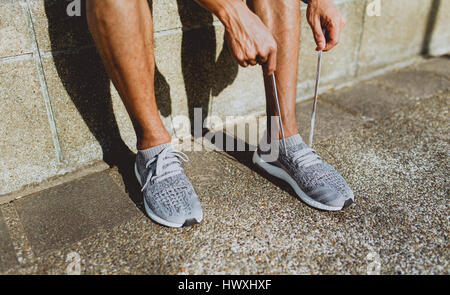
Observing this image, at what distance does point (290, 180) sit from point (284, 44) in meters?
0.57

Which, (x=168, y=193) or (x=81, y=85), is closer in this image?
(x=168, y=193)

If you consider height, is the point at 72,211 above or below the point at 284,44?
below

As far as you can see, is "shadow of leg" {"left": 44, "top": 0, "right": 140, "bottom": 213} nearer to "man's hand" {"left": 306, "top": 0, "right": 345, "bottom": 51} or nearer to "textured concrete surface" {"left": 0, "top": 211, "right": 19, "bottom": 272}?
"textured concrete surface" {"left": 0, "top": 211, "right": 19, "bottom": 272}

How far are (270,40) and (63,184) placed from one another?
43.9 inches

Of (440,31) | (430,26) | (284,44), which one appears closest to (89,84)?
(284,44)

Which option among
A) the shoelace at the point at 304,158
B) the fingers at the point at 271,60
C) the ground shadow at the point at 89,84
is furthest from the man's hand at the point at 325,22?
the ground shadow at the point at 89,84

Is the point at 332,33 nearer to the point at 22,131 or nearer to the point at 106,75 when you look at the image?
the point at 106,75

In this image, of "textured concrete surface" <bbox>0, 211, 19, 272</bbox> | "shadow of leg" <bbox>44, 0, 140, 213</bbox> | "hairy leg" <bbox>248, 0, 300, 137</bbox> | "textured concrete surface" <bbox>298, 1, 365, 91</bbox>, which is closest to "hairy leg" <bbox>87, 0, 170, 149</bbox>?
"shadow of leg" <bbox>44, 0, 140, 213</bbox>

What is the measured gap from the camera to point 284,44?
1.61 metres

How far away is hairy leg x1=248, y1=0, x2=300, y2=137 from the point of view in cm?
158

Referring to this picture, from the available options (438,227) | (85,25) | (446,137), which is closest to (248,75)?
(85,25)

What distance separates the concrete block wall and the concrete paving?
0.49 feet

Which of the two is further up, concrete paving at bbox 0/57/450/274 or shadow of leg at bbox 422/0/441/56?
shadow of leg at bbox 422/0/441/56

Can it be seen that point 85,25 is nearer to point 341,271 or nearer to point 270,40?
point 270,40
